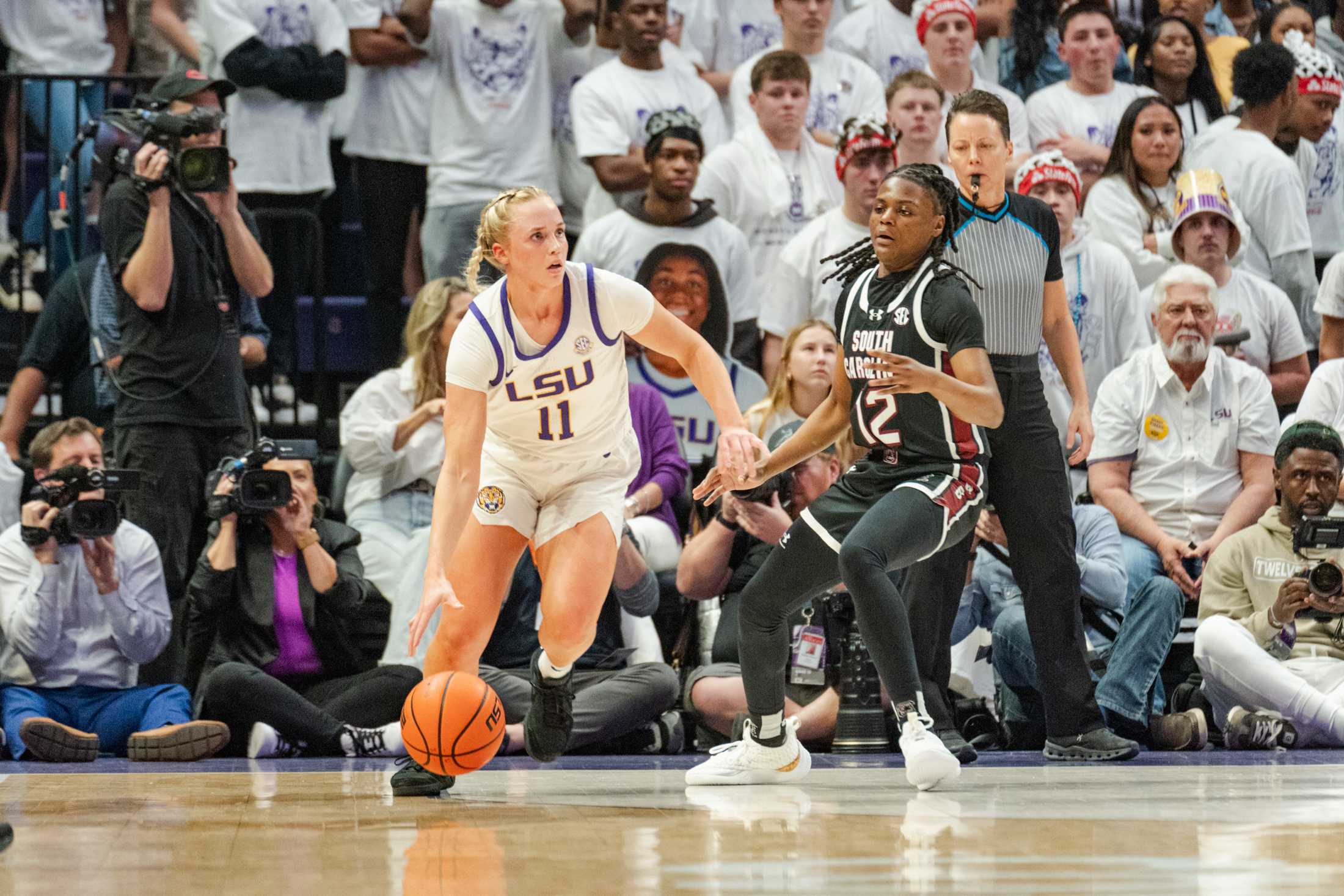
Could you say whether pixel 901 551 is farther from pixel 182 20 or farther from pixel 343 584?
pixel 182 20

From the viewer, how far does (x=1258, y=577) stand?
6.66 m

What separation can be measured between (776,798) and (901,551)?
2.59 feet

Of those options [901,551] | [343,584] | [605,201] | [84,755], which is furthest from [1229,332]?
[84,755]

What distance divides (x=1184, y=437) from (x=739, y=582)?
202 cm

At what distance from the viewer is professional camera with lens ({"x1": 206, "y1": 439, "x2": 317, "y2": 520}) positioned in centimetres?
662

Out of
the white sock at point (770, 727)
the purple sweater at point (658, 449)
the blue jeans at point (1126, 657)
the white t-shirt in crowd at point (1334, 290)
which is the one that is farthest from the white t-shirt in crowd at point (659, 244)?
the white sock at point (770, 727)

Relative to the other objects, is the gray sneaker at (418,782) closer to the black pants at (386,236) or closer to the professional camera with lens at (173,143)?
the professional camera with lens at (173,143)

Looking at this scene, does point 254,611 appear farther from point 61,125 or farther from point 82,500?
point 61,125

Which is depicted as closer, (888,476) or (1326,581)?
(888,476)

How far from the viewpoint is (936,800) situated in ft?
15.5

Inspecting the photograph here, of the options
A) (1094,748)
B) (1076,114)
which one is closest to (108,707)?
(1094,748)

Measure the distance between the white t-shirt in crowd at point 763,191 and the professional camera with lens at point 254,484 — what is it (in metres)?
2.85

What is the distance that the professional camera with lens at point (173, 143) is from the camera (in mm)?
6848

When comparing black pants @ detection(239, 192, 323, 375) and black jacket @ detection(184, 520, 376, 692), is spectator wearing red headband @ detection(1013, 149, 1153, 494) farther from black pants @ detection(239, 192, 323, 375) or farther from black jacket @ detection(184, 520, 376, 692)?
black pants @ detection(239, 192, 323, 375)
